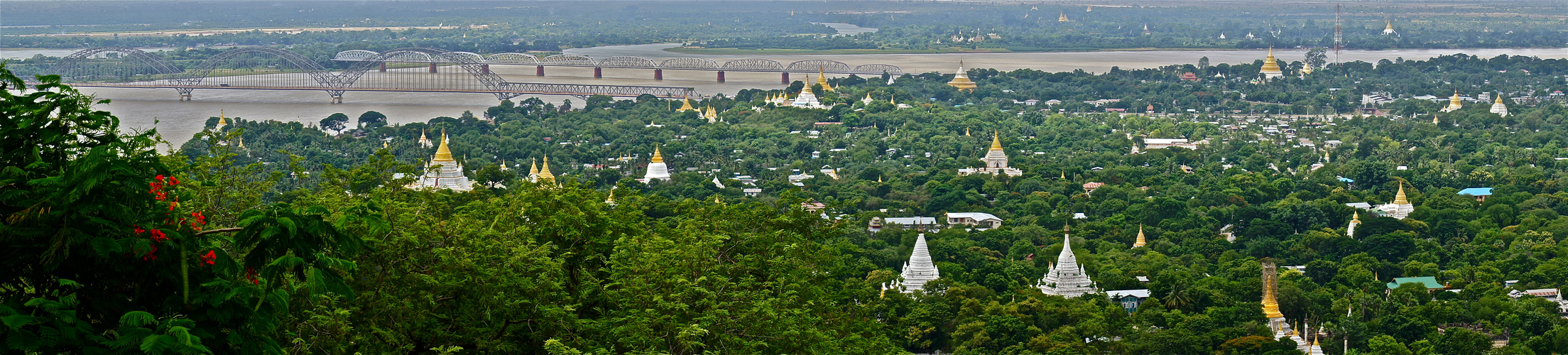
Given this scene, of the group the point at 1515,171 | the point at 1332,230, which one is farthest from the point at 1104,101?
the point at 1332,230

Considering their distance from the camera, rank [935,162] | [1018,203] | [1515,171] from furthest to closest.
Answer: [935,162], [1515,171], [1018,203]

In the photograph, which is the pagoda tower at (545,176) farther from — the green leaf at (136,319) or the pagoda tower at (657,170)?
the green leaf at (136,319)

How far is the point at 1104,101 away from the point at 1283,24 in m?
102

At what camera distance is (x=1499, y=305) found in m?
27.9

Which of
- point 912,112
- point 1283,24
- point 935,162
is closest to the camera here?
point 935,162

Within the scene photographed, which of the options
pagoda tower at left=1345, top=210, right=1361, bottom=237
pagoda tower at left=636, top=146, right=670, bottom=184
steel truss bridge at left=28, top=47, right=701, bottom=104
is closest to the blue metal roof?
pagoda tower at left=1345, top=210, right=1361, bottom=237

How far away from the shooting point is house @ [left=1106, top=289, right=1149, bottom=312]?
29266mm

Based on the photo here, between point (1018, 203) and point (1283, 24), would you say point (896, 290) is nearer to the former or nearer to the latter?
point (1018, 203)

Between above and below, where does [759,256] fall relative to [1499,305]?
above

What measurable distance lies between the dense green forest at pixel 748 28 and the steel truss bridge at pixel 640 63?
1522cm

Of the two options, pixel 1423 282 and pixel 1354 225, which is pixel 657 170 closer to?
pixel 1354 225

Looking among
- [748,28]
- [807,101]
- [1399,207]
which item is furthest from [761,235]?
[748,28]

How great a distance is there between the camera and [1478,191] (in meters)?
46.4

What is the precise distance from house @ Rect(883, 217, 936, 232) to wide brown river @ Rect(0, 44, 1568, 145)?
1533 cm
